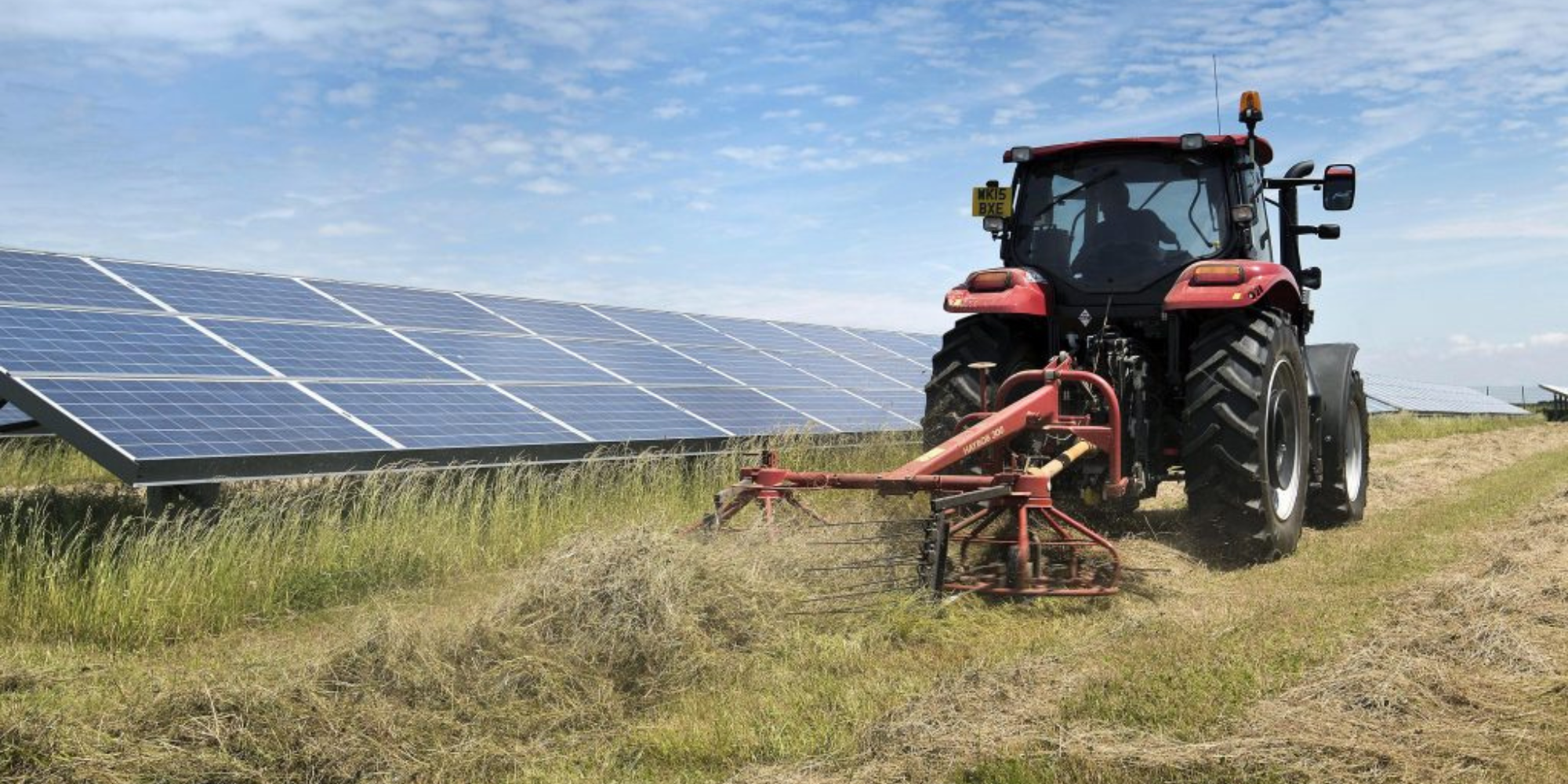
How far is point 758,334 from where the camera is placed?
17578 mm

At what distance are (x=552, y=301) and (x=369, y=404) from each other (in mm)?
6266

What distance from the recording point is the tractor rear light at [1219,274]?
7070 mm

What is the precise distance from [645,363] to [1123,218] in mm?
6432

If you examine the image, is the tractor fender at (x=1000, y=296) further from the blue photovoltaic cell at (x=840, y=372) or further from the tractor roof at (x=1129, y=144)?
the blue photovoltaic cell at (x=840, y=372)

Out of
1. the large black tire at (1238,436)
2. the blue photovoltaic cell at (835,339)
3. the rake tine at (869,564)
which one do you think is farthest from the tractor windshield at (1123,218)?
the blue photovoltaic cell at (835,339)

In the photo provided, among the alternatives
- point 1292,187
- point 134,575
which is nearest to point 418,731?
point 134,575

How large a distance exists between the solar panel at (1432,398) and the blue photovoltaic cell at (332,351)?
2405cm

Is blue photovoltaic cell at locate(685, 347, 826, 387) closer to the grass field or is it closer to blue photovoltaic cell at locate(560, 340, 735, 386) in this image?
blue photovoltaic cell at locate(560, 340, 735, 386)

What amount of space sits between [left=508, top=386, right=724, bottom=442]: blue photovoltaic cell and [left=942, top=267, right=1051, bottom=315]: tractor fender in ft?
11.6

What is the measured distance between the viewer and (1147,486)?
727 centimetres

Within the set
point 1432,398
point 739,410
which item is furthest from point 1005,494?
point 1432,398

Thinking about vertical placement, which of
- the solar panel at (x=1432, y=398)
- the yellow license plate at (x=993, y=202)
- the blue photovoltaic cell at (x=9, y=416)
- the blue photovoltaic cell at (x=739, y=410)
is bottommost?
the solar panel at (x=1432, y=398)

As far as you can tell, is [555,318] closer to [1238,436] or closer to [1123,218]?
[1123,218]

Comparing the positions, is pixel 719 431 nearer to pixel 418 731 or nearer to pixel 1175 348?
pixel 1175 348
